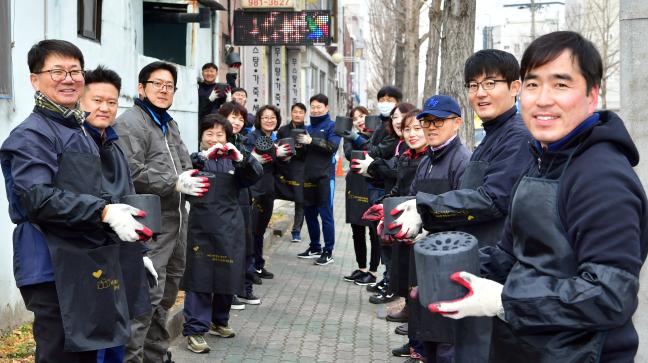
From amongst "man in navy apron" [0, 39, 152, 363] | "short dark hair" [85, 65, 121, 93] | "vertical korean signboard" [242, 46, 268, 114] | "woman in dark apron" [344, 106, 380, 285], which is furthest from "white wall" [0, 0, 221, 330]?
"vertical korean signboard" [242, 46, 268, 114]

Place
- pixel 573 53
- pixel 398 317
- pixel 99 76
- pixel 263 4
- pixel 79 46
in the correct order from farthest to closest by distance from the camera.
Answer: pixel 263 4, pixel 398 317, pixel 79 46, pixel 99 76, pixel 573 53

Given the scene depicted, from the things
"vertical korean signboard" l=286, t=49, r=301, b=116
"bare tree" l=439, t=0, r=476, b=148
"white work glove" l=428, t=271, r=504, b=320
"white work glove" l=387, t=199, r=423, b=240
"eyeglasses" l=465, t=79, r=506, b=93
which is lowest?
"white work glove" l=428, t=271, r=504, b=320

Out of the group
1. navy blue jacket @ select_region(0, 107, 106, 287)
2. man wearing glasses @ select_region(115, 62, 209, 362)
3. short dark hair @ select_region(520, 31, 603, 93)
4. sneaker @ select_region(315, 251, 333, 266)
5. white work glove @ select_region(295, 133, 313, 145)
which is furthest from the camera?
sneaker @ select_region(315, 251, 333, 266)

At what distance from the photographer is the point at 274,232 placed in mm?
13188

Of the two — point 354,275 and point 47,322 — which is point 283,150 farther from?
point 47,322

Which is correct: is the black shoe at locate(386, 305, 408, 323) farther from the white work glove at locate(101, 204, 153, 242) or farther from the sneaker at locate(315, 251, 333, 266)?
the white work glove at locate(101, 204, 153, 242)

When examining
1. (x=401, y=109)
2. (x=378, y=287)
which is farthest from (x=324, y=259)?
(x=401, y=109)

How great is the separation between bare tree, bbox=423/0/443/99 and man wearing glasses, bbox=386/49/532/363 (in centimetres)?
1029

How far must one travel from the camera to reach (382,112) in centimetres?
940

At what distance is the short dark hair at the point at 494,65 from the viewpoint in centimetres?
437

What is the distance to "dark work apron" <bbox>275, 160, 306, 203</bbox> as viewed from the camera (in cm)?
1059

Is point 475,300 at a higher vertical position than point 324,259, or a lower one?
higher

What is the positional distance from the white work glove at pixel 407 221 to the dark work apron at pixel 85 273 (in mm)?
1362

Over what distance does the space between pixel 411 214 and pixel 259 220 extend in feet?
19.3
